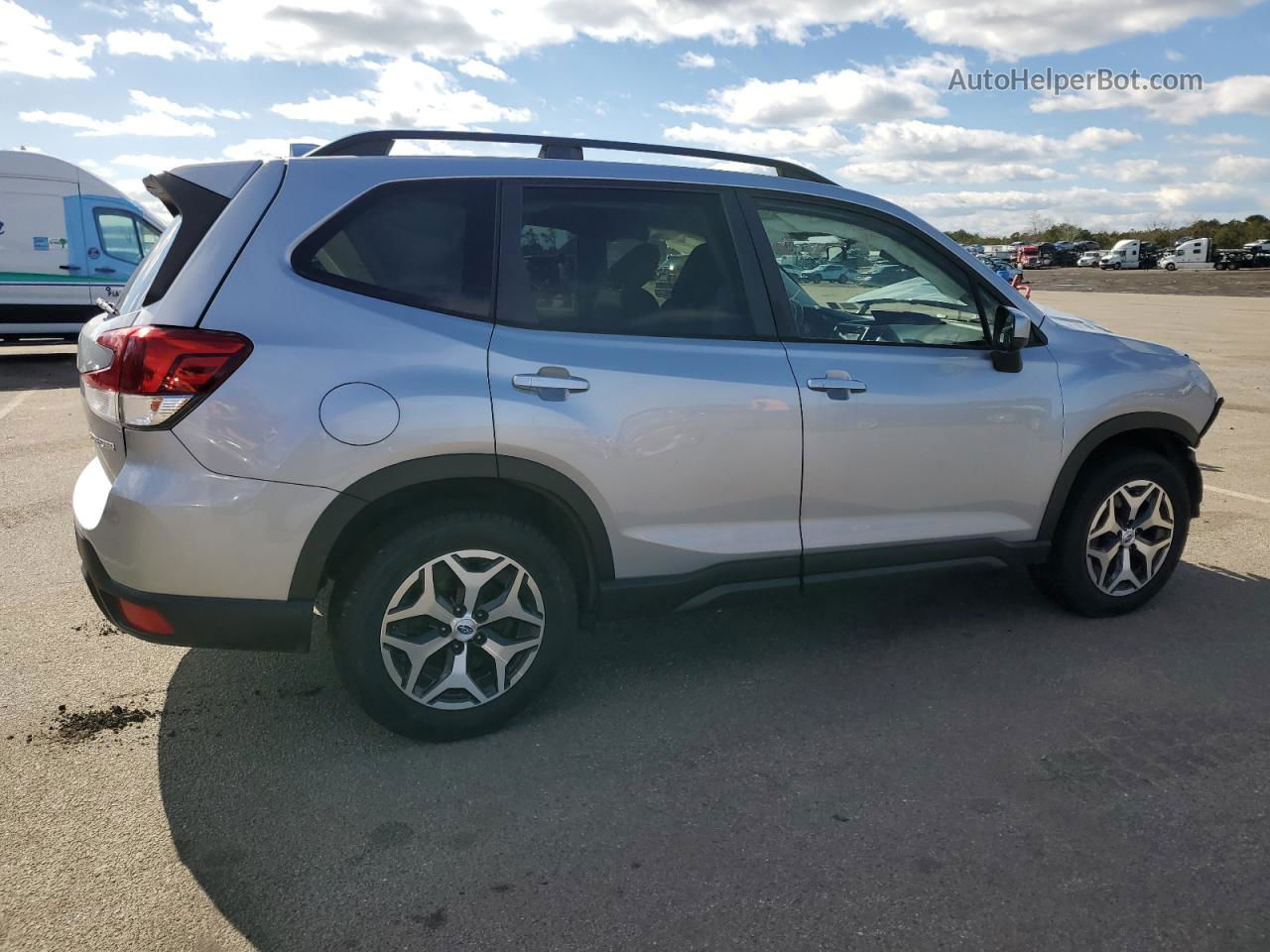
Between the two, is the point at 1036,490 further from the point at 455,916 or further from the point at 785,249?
the point at 455,916

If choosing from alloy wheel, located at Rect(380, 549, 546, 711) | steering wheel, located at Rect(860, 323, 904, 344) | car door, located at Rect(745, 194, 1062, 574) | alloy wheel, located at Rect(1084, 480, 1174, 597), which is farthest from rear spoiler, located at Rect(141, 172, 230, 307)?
alloy wheel, located at Rect(1084, 480, 1174, 597)

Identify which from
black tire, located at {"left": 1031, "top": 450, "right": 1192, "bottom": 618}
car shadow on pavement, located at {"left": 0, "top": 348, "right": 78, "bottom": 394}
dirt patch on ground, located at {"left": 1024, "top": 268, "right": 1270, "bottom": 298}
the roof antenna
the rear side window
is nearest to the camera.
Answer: the rear side window

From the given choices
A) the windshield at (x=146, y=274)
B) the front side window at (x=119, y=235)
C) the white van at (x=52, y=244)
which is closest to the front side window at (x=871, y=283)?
the windshield at (x=146, y=274)

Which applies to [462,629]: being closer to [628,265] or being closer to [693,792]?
[693,792]

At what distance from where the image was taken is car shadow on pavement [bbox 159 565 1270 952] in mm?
2471

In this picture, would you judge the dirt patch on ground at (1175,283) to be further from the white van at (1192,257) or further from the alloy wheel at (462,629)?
the alloy wheel at (462,629)

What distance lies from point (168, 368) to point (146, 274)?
0.59 meters

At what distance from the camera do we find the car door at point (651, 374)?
127 inches

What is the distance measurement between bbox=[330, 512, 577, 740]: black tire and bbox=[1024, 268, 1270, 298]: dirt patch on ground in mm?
38551

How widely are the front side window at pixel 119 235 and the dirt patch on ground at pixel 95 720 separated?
39.2ft

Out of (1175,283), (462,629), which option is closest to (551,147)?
(462,629)

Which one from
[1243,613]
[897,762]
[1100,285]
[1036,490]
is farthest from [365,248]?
[1100,285]

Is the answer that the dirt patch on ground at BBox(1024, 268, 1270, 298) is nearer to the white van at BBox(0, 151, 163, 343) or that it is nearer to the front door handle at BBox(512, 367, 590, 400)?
the white van at BBox(0, 151, 163, 343)

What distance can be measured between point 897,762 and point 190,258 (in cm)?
270
